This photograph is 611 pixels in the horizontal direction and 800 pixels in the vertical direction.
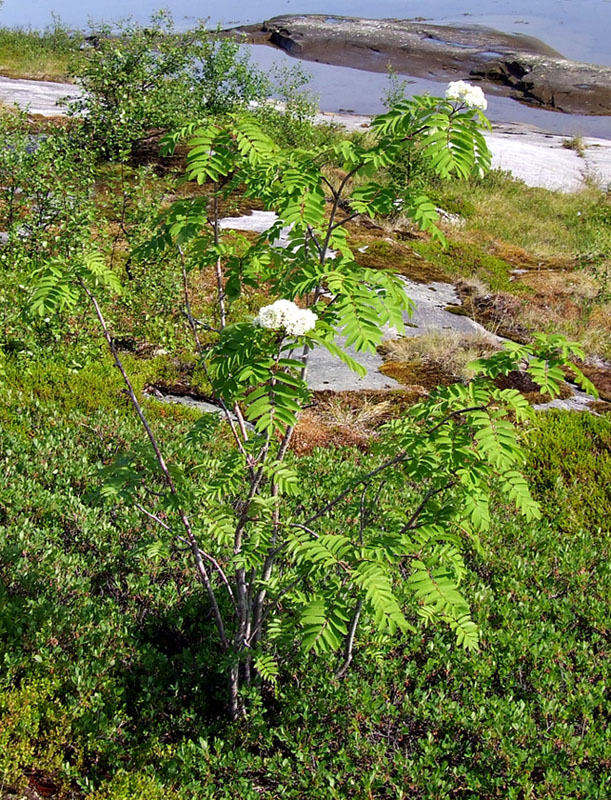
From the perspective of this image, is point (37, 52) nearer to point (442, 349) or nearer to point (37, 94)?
point (37, 94)

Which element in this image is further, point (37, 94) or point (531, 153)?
point (531, 153)

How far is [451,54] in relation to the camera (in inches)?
2955

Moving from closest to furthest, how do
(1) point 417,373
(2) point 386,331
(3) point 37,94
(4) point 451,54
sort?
(1) point 417,373 < (2) point 386,331 < (3) point 37,94 < (4) point 451,54

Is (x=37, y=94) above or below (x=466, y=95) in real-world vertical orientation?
above

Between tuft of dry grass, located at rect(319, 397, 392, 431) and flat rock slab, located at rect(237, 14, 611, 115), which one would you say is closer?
tuft of dry grass, located at rect(319, 397, 392, 431)

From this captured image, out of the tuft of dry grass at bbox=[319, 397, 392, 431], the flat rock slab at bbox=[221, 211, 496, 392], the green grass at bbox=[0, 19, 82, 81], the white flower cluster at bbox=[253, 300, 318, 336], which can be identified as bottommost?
Result: the tuft of dry grass at bbox=[319, 397, 392, 431]

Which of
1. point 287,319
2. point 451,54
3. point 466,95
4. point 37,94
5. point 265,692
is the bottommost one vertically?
point 265,692

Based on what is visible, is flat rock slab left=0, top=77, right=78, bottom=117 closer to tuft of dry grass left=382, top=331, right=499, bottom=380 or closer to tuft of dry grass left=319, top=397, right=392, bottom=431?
tuft of dry grass left=382, top=331, right=499, bottom=380

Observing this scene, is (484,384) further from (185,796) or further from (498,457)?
(185,796)

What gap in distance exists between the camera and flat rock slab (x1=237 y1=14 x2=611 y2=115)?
64875 mm

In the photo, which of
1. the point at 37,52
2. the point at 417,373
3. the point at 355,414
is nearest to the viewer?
the point at 355,414

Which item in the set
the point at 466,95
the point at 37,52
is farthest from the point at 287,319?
the point at 37,52

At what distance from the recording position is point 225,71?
73.7 feet

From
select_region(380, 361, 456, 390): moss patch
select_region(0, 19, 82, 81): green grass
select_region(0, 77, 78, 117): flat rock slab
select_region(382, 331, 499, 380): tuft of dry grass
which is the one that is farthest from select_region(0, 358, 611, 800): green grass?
select_region(0, 19, 82, 81): green grass
